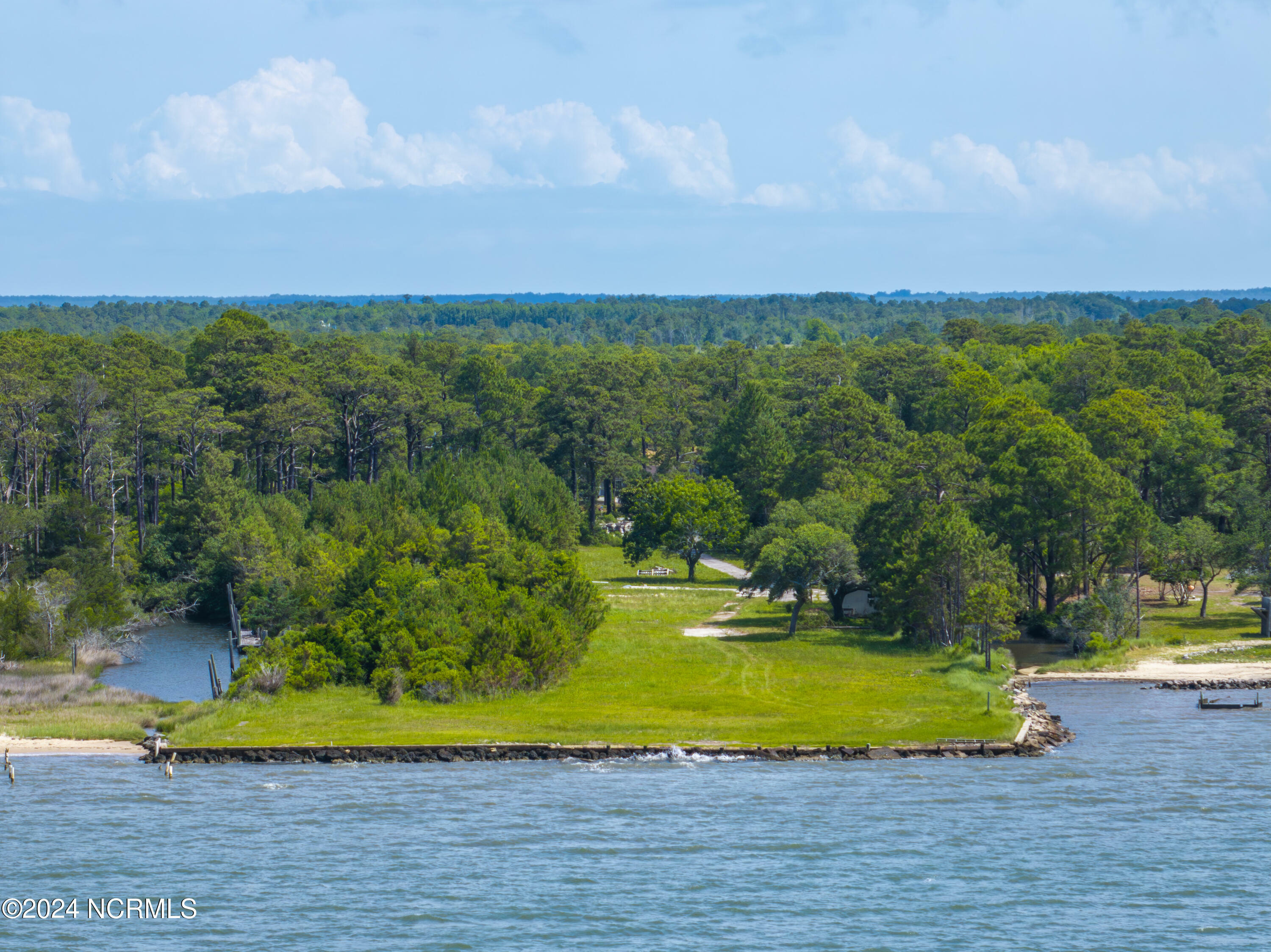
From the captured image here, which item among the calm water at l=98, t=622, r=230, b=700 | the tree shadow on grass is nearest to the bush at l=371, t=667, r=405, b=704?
the calm water at l=98, t=622, r=230, b=700

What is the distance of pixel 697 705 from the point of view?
58625 millimetres

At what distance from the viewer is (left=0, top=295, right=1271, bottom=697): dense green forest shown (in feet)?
223

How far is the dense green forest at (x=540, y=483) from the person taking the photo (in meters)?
67.9

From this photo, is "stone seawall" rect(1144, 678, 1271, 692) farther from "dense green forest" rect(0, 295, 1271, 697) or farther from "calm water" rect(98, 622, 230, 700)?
"calm water" rect(98, 622, 230, 700)

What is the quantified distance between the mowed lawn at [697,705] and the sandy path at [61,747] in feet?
6.04

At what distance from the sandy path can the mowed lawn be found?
184 cm

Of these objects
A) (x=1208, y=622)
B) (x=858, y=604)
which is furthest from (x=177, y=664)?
(x=1208, y=622)

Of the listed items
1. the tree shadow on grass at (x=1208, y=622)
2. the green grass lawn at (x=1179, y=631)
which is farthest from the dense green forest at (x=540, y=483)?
the green grass lawn at (x=1179, y=631)

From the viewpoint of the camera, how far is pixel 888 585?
72.1 meters

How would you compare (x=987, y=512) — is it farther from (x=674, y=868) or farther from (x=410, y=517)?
(x=674, y=868)

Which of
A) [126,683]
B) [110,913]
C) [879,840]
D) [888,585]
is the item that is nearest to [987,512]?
[888,585]

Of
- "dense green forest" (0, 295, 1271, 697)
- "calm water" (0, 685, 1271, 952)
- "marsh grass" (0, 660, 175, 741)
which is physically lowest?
"calm water" (0, 685, 1271, 952)

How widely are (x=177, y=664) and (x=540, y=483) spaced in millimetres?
34360

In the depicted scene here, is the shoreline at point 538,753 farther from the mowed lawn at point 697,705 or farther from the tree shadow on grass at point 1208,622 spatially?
the tree shadow on grass at point 1208,622
